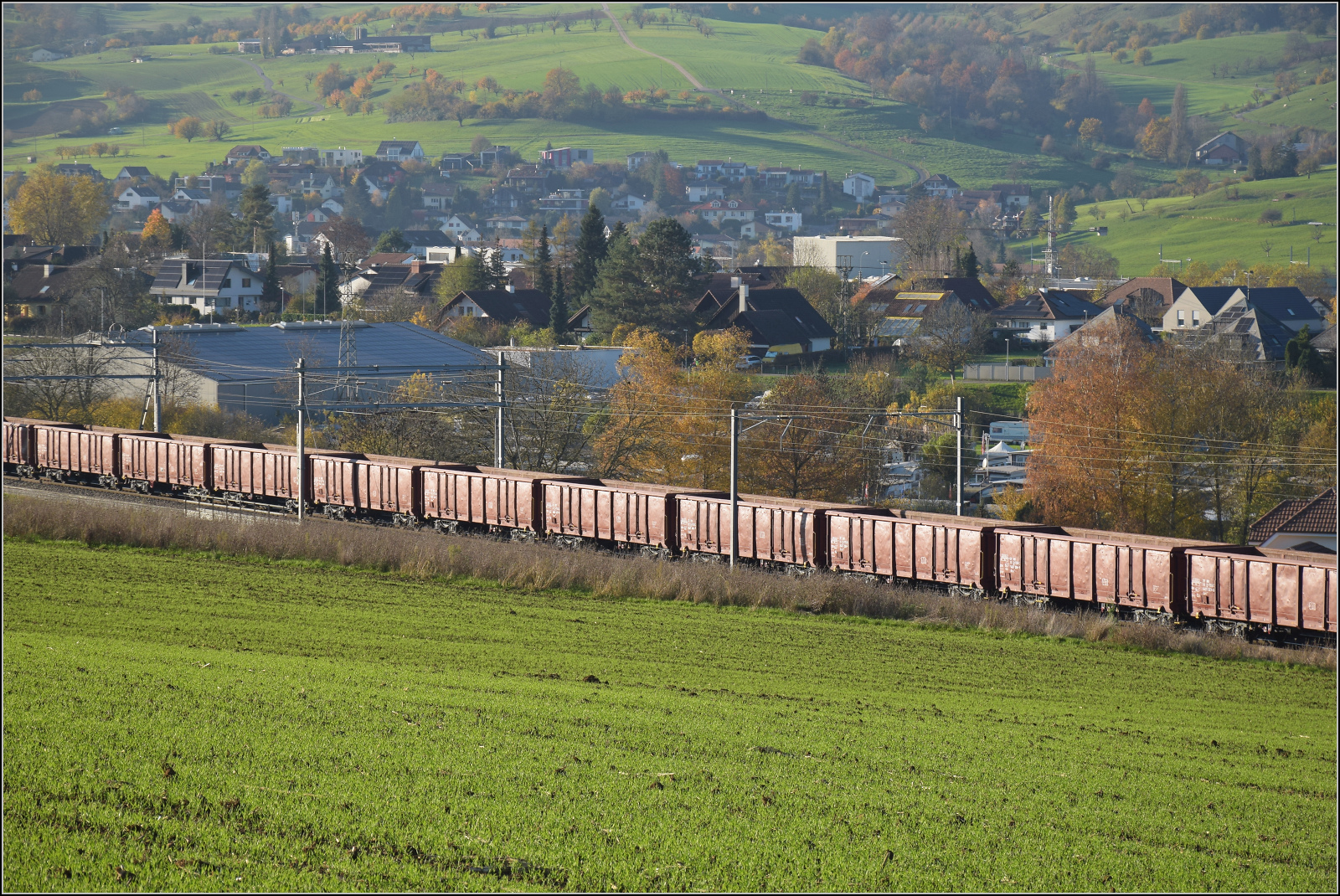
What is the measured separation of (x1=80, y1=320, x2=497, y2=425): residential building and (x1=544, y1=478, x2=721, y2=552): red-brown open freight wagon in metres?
30.2

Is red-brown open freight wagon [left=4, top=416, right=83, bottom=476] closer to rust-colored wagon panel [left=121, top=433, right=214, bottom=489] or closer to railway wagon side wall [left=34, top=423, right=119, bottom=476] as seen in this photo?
railway wagon side wall [left=34, top=423, right=119, bottom=476]

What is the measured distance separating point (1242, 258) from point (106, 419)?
15813 centimetres

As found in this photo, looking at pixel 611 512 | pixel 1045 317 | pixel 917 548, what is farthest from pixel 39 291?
pixel 917 548

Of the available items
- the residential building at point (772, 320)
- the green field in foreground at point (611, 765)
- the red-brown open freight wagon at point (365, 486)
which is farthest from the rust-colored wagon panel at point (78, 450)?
the residential building at point (772, 320)

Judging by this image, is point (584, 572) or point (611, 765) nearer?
point (611, 765)

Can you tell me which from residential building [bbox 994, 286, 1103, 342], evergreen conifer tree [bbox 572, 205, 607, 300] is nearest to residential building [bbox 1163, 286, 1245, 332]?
residential building [bbox 994, 286, 1103, 342]

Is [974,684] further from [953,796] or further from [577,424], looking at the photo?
[577,424]

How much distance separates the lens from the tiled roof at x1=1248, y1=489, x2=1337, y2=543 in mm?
Result: 54938

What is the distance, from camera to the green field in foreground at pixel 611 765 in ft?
34.7

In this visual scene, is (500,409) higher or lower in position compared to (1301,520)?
higher

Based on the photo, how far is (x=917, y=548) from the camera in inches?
1436

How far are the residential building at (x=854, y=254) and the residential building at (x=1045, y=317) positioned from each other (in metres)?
51.8

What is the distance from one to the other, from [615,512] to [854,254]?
14704 centimetres

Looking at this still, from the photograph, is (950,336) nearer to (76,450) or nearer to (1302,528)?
(1302,528)
